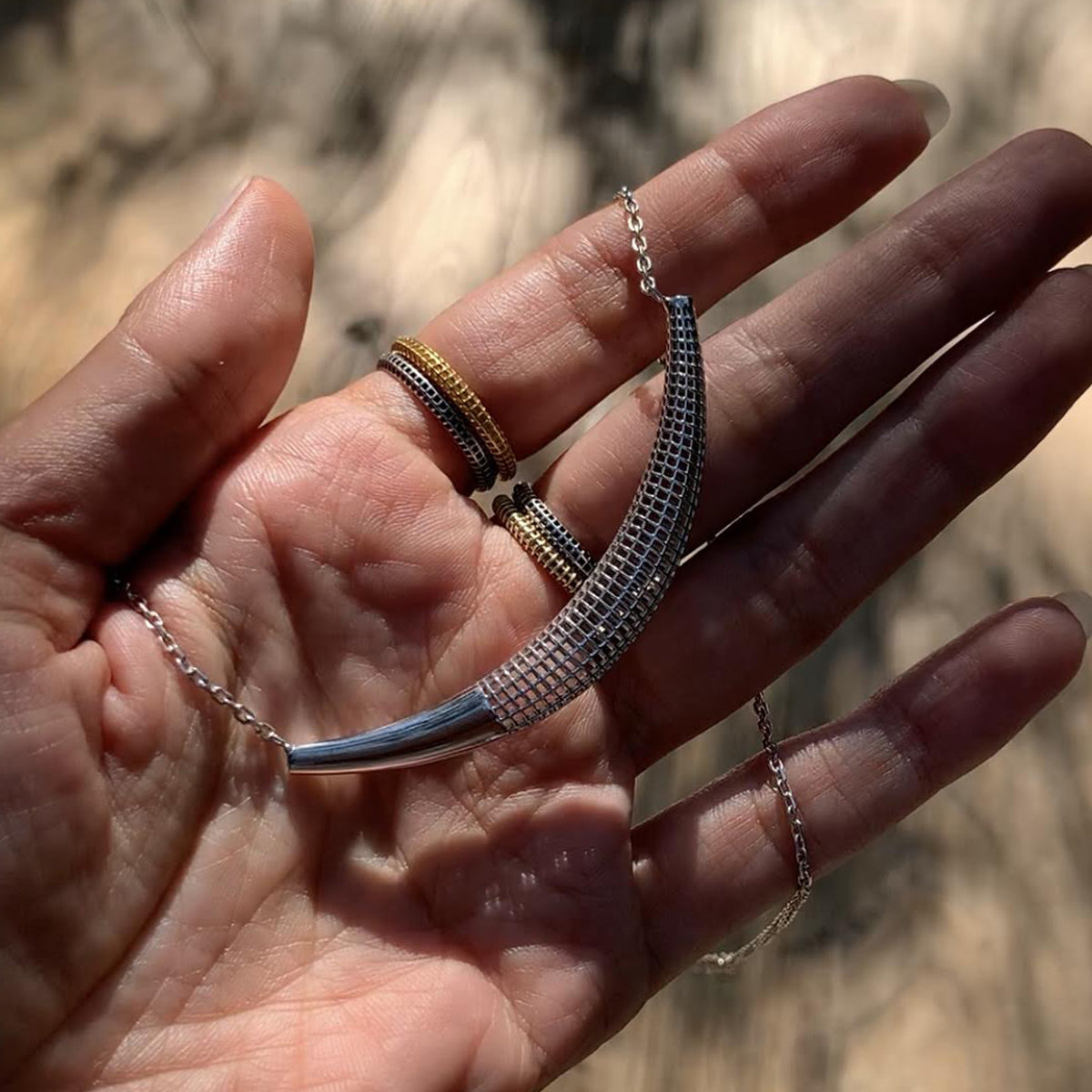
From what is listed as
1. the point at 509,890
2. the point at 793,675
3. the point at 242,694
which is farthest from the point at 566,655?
the point at 793,675

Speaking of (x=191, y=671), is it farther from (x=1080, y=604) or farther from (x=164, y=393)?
(x=1080, y=604)

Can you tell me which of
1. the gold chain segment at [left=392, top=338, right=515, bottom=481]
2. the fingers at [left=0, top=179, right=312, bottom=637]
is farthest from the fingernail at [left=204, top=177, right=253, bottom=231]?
the gold chain segment at [left=392, top=338, right=515, bottom=481]

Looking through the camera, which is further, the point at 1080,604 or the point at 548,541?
the point at 1080,604

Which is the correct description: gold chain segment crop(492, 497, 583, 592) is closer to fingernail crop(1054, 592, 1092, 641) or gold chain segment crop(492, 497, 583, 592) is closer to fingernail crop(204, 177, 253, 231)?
fingernail crop(204, 177, 253, 231)

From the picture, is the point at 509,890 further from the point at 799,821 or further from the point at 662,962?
the point at 799,821

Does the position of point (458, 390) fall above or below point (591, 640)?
above

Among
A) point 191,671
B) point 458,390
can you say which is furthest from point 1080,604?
point 191,671
